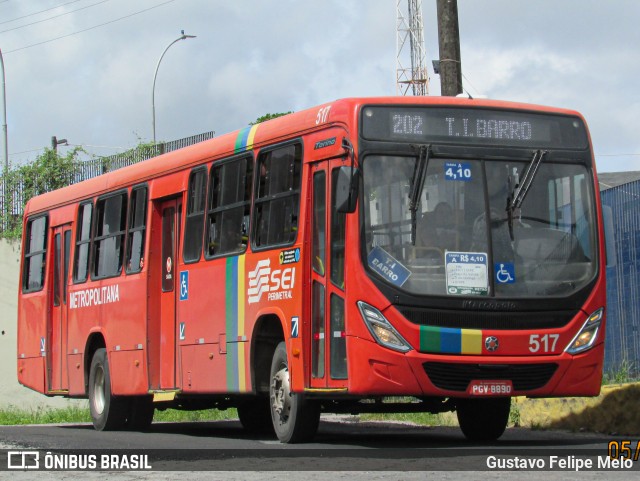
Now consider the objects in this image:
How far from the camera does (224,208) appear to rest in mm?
15250

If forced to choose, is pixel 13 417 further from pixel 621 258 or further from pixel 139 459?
pixel 139 459

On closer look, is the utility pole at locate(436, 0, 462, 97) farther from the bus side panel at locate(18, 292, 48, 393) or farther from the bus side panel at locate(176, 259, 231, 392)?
the bus side panel at locate(18, 292, 48, 393)

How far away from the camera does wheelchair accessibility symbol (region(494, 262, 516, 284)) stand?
12719 millimetres

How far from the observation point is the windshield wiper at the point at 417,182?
496 inches

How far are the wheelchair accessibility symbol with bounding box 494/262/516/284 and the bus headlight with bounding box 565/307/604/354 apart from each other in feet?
2.79

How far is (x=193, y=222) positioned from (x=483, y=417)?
4109 millimetres

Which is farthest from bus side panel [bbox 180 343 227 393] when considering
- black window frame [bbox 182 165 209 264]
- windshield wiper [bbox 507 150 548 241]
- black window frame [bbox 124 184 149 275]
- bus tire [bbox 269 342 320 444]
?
windshield wiper [bbox 507 150 548 241]

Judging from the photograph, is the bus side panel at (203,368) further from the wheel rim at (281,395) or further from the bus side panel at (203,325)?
the wheel rim at (281,395)

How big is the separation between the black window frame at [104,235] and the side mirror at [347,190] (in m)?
6.36

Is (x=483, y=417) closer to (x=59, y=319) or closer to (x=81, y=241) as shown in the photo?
(x=81, y=241)

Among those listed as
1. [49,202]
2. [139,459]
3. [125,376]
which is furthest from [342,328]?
[49,202]

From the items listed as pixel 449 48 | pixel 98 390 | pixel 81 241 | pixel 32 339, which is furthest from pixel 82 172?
pixel 449 48

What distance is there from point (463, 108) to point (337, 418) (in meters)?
8.40

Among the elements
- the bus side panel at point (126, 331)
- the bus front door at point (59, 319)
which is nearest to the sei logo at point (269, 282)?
the bus side panel at point (126, 331)
